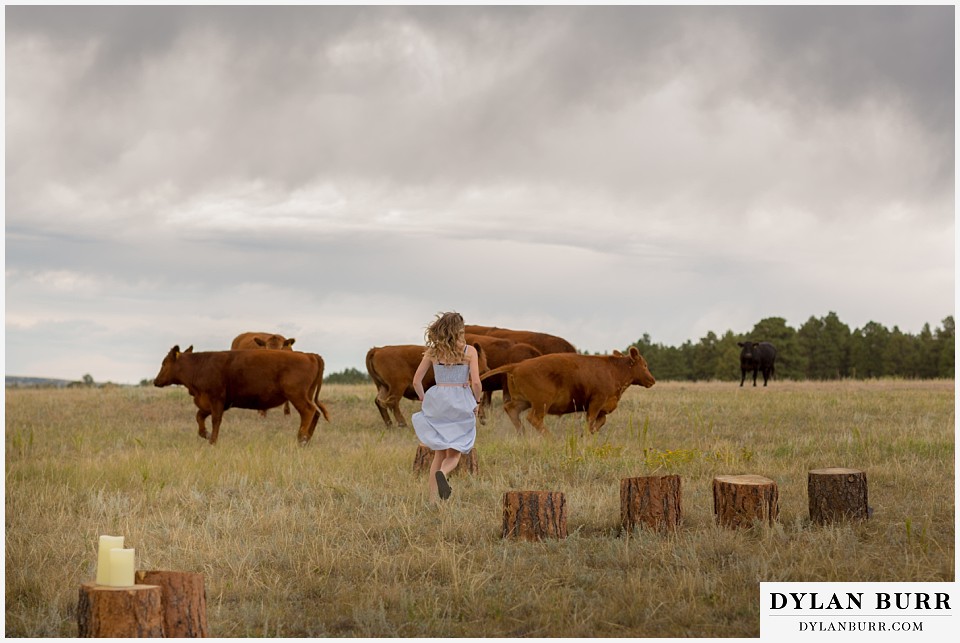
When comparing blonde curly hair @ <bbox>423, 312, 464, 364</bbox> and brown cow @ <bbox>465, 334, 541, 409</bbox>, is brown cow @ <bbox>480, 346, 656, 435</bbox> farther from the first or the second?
blonde curly hair @ <bbox>423, 312, 464, 364</bbox>

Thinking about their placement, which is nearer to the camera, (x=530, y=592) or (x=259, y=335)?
(x=530, y=592)

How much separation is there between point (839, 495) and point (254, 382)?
8562 millimetres

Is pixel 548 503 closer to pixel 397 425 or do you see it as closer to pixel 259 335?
pixel 397 425

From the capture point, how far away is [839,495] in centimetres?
800

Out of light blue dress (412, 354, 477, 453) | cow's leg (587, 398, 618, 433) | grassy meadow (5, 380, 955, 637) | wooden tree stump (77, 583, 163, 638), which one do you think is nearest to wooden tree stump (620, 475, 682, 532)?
grassy meadow (5, 380, 955, 637)

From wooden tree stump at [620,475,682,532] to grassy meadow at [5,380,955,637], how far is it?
0.67 feet

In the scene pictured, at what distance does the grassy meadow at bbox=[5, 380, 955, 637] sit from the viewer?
5.88 metres

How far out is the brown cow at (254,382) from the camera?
1385cm

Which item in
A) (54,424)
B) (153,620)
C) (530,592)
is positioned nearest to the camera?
(153,620)

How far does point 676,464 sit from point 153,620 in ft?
24.2

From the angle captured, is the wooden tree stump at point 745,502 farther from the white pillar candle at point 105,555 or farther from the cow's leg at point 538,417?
the cow's leg at point 538,417

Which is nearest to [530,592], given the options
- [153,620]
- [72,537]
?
[153,620]

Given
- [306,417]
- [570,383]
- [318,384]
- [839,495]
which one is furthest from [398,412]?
[839,495]

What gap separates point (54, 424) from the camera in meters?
17.4
